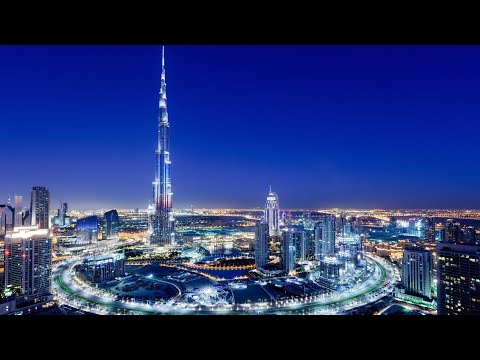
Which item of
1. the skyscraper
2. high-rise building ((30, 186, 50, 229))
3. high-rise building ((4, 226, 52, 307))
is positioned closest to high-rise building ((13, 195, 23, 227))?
high-rise building ((4, 226, 52, 307))

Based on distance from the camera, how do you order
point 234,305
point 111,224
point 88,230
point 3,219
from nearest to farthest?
1. point 234,305
2. point 3,219
3. point 88,230
4. point 111,224

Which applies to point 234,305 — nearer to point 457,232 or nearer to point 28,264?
point 28,264

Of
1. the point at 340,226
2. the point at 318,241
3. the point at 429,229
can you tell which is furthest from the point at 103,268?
the point at 429,229

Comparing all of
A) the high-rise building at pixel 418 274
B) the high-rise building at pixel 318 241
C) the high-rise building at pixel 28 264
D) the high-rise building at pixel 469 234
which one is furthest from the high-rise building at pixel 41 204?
the high-rise building at pixel 469 234

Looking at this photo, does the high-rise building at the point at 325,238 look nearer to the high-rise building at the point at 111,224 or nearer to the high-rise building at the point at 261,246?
the high-rise building at the point at 261,246

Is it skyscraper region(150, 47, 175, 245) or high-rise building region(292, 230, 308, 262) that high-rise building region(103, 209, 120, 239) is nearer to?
skyscraper region(150, 47, 175, 245)
